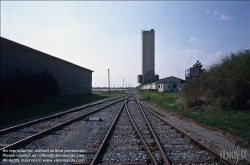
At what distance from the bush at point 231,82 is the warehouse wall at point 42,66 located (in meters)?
18.5

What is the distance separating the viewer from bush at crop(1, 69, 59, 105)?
1788cm

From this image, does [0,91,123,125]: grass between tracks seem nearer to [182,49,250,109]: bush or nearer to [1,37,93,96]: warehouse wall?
[1,37,93,96]: warehouse wall

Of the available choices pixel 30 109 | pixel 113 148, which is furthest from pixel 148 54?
pixel 113 148

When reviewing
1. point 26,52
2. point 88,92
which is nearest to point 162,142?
point 26,52

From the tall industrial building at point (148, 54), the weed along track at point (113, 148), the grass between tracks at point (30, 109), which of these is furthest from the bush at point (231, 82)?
the tall industrial building at point (148, 54)

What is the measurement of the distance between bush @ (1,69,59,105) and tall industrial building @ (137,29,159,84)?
61.5 m

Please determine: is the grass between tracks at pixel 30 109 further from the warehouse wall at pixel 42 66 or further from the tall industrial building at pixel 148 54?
the tall industrial building at pixel 148 54

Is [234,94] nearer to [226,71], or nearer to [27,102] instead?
[226,71]

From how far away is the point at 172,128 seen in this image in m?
9.83

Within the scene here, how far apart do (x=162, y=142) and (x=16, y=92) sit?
15.7 metres

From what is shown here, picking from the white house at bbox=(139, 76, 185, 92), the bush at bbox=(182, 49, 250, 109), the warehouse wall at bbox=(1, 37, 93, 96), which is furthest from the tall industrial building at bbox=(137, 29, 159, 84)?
the bush at bbox=(182, 49, 250, 109)

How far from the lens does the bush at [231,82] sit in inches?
522

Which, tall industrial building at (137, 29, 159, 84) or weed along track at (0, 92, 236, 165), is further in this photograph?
tall industrial building at (137, 29, 159, 84)

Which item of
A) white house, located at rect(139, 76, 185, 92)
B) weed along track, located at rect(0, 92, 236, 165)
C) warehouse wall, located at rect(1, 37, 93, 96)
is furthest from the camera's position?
white house, located at rect(139, 76, 185, 92)
